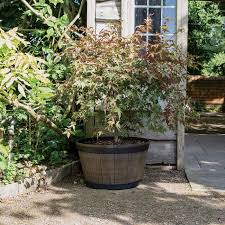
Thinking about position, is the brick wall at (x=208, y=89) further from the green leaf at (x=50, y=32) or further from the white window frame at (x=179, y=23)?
the green leaf at (x=50, y=32)

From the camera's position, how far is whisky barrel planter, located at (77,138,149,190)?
16.1 ft

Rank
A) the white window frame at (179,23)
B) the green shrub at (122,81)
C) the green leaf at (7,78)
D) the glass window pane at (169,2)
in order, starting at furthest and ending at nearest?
the glass window pane at (169,2) → the white window frame at (179,23) → the green shrub at (122,81) → the green leaf at (7,78)

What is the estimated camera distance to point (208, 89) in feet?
51.1

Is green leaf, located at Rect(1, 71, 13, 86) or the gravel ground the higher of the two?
green leaf, located at Rect(1, 71, 13, 86)

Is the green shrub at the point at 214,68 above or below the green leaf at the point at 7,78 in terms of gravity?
above

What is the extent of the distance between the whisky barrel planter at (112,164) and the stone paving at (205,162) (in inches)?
26.2

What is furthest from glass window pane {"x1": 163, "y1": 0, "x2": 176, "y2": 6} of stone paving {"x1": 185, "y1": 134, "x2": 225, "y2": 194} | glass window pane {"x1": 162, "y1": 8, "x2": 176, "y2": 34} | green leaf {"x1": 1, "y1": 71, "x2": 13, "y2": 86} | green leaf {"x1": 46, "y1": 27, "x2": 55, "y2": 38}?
green leaf {"x1": 1, "y1": 71, "x2": 13, "y2": 86}

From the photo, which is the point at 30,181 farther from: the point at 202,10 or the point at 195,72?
the point at 195,72

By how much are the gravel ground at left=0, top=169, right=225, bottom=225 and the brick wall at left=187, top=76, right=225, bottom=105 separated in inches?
418

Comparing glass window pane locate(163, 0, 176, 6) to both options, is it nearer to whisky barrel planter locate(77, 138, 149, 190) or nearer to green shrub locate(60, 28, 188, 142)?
green shrub locate(60, 28, 188, 142)

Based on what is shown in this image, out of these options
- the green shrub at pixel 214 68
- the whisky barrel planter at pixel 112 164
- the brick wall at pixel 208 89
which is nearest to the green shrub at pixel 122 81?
the whisky barrel planter at pixel 112 164

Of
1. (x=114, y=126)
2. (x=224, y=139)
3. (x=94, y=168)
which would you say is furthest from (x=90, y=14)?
(x=224, y=139)

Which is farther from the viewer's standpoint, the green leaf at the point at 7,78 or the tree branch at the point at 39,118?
the tree branch at the point at 39,118

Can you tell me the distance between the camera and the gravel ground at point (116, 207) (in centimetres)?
396
